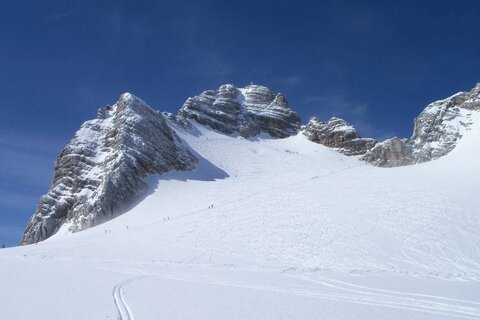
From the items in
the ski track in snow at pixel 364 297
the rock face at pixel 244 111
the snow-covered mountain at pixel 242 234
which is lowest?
the ski track in snow at pixel 364 297

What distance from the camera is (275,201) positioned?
3925 cm

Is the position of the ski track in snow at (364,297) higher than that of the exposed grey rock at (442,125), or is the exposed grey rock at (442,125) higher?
the exposed grey rock at (442,125)

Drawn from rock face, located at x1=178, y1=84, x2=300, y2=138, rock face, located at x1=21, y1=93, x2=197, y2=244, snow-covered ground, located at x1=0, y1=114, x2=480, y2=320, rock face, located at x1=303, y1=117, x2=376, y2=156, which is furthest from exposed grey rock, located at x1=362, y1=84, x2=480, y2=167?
rock face, located at x1=21, y1=93, x2=197, y2=244

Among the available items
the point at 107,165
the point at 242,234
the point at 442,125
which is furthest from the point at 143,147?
the point at 442,125

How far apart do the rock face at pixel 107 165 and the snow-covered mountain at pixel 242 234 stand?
194 millimetres

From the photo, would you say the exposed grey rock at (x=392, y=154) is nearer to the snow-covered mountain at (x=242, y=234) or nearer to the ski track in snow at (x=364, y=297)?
the snow-covered mountain at (x=242, y=234)

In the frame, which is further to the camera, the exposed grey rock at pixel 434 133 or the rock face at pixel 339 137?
the rock face at pixel 339 137

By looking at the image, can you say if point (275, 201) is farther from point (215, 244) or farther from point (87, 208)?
point (87, 208)

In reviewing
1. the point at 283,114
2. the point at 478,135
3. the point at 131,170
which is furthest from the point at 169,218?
the point at 283,114

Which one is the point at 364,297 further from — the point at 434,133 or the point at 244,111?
the point at 244,111

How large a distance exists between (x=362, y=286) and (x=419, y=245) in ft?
32.0

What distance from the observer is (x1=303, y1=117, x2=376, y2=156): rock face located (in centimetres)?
9196

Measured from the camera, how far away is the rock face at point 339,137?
91956 mm

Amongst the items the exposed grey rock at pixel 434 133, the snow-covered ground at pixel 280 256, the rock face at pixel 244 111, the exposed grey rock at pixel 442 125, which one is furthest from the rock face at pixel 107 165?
the exposed grey rock at pixel 442 125
